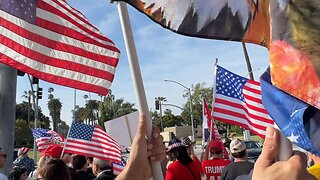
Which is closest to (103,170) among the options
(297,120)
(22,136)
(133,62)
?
(133,62)

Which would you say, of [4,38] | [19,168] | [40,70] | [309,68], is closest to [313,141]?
[309,68]

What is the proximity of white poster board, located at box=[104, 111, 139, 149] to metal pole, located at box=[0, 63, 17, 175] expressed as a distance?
266 centimetres

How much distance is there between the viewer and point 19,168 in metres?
6.89

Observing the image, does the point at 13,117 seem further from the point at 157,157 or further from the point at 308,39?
the point at 308,39

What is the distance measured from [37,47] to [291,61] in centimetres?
368

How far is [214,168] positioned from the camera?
24.7ft

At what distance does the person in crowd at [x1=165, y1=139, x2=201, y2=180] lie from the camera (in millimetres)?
6703

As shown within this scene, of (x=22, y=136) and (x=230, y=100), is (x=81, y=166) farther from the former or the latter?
(x=22, y=136)

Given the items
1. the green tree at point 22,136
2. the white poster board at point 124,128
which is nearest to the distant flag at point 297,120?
the white poster board at point 124,128

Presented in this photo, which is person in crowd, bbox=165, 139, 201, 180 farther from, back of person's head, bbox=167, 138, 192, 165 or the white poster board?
the white poster board

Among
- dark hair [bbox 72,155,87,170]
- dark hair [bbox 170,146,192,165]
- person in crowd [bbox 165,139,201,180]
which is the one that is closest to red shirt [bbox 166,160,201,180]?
person in crowd [bbox 165,139,201,180]

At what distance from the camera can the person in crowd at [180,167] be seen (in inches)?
264

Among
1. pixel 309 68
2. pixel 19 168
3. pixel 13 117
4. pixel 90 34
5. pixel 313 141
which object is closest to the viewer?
pixel 309 68

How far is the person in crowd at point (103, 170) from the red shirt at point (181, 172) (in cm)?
85
